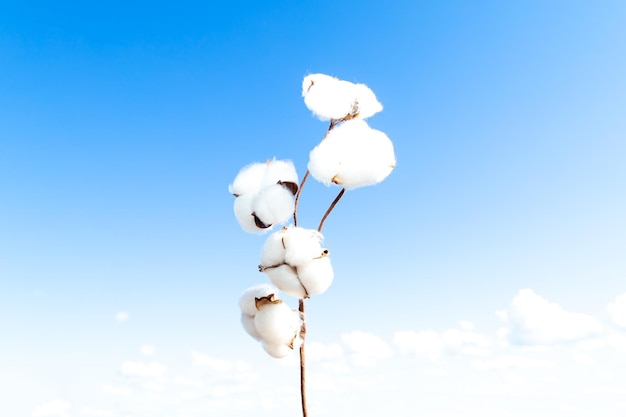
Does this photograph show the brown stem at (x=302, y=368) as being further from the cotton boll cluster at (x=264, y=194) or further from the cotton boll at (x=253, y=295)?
the cotton boll cluster at (x=264, y=194)

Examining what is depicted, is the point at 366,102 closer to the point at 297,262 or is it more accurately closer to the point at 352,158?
the point at 352,158

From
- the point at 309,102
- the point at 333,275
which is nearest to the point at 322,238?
the point at 333,275

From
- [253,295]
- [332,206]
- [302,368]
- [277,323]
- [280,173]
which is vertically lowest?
[302,368]

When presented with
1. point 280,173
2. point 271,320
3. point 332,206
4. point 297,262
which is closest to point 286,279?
point 297,262

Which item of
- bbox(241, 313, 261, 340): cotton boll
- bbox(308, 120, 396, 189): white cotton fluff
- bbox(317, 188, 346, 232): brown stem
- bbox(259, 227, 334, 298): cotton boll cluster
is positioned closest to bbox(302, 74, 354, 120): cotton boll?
bbox(308, 120, 396, 189): white cotton fluff

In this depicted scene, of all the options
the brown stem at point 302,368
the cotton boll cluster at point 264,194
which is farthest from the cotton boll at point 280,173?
the brown stem at point 302,368

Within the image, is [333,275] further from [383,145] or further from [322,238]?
[383,145]
